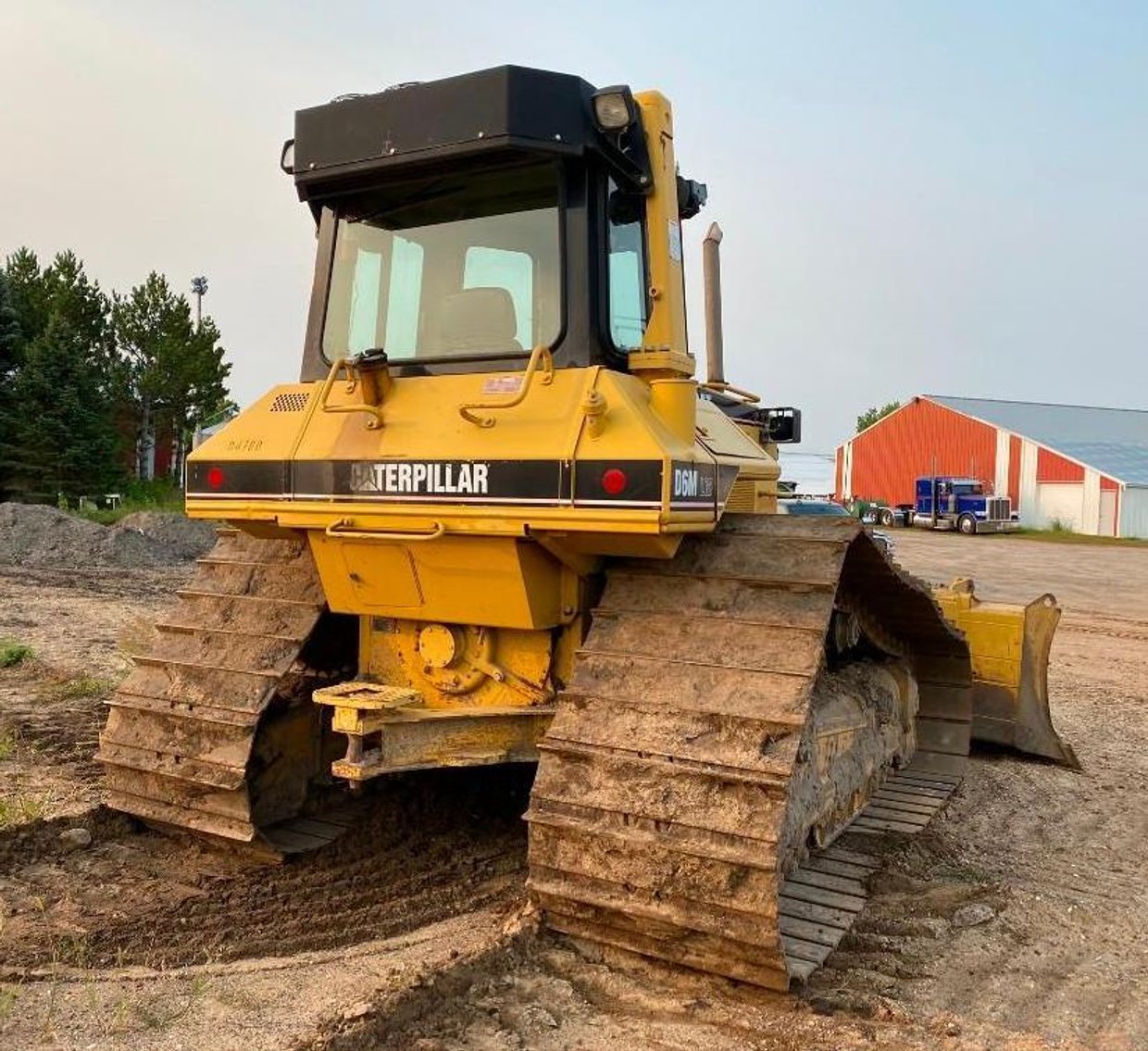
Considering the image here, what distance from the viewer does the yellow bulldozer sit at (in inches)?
131

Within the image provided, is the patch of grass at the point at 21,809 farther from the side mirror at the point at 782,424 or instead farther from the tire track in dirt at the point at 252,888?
the side mirror at the point at 782,424

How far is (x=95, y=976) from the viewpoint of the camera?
338cm

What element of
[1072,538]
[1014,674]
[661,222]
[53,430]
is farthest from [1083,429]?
[661,222]

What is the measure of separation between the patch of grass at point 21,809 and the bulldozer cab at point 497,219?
7.36 ft

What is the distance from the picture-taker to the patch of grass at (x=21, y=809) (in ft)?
15.0

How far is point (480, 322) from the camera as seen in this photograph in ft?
13.6

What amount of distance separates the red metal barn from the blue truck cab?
110 inches

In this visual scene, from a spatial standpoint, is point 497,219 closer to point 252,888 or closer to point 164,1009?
point 252,888

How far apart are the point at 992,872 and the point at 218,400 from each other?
33.6 m

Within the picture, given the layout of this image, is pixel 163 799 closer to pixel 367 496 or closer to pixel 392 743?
pixel 392 743

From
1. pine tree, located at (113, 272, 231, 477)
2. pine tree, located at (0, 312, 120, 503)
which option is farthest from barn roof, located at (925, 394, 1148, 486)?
pine tree, located at (0, 312, 120, 503)

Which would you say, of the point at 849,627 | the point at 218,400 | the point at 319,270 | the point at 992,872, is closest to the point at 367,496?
the point at 319,270

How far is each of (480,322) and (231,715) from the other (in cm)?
177

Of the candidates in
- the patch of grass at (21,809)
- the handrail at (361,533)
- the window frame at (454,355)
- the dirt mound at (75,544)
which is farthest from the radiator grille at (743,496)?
the dirt mound at (75,544)
